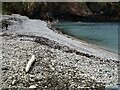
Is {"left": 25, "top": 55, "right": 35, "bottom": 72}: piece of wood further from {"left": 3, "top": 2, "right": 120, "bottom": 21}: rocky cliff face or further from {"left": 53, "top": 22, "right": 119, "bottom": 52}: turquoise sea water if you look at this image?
{"left": 3, "top": 2, "right": 120, "bottom": 21}: rocky cliff face

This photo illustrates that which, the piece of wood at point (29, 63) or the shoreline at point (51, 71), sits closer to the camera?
the shoreline at point (51, 71)

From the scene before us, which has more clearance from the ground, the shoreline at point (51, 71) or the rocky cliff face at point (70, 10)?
the shoreline at point (51, 71)

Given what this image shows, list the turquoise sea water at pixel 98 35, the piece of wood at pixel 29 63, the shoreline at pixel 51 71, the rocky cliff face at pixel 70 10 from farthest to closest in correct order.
Result: the rocky cliff face at pixel 70 10 < the turquoise sea water at pixel 98 35 < the piece of wood at pixel 29 63 < the shoreline at pixel 51 71

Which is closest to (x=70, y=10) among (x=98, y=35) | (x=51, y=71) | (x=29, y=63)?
(x=98, y=35)

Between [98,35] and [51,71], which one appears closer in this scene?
[51,71]

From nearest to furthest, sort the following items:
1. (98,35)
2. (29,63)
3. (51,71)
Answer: (51,71), (29,63), (98,35)

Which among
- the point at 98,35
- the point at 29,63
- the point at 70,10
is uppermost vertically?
the point at 29,63

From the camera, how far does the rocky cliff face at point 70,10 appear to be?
273 feet

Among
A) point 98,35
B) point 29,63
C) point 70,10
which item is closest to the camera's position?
point 29,63

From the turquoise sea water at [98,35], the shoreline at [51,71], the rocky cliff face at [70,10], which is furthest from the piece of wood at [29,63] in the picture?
the rocky cliff face at [70,10]

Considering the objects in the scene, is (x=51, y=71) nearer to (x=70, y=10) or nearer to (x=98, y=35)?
(x=98, y=35)

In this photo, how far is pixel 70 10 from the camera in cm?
9088

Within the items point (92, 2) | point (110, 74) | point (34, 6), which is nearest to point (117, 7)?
point (92, 2)

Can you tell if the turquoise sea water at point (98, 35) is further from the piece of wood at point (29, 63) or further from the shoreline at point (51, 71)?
the piece of wood at point (29, 63)
